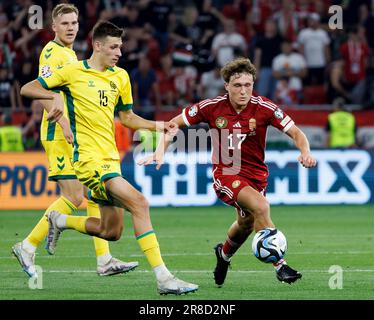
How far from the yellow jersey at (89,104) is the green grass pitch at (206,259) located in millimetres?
1241

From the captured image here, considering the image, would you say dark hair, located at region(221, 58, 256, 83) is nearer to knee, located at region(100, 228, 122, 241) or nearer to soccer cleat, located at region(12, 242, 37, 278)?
knee, located at region(100, 228, 122, 241)

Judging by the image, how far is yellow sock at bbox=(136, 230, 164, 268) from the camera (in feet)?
30.0

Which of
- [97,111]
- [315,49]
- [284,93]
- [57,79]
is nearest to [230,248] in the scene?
[97,111]

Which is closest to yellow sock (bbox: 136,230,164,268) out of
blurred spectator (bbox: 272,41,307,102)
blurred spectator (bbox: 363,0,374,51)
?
blurred spectator (bbox: 272,41,307,102)

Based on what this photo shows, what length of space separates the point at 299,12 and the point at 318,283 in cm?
1421

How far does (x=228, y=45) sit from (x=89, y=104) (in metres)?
13.0

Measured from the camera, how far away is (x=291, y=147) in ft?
63.9

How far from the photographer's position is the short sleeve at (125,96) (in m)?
9.99

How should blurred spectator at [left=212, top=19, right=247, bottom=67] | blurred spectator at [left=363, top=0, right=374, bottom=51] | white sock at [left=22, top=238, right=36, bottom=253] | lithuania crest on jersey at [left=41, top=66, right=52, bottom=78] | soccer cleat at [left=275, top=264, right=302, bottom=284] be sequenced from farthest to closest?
1. blurred spectator at [left=363, top=0, right=374, bottom=51]
2. blurred spectator at [left=212, top=19, right=247, bottom=67]
3. white sock at [left=22, top=238, right=36, bottom=253]
4. lithuania crest on jersey at [left=41, top=66, right=52, bottom=78]
5. soccer cleat at [left=275, top=264, right=302, bottom=284]

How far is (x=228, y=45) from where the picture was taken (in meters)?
22.5

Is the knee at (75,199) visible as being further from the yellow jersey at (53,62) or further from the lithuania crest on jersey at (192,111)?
the lithuania crest on jersey at (192,111)

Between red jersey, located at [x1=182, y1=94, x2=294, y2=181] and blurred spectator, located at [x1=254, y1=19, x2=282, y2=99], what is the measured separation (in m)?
12.0

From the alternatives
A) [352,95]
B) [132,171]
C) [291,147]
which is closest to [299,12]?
[352,95]

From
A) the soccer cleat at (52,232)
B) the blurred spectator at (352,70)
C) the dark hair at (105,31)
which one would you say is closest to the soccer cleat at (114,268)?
the soccer cleat at (52,232)
